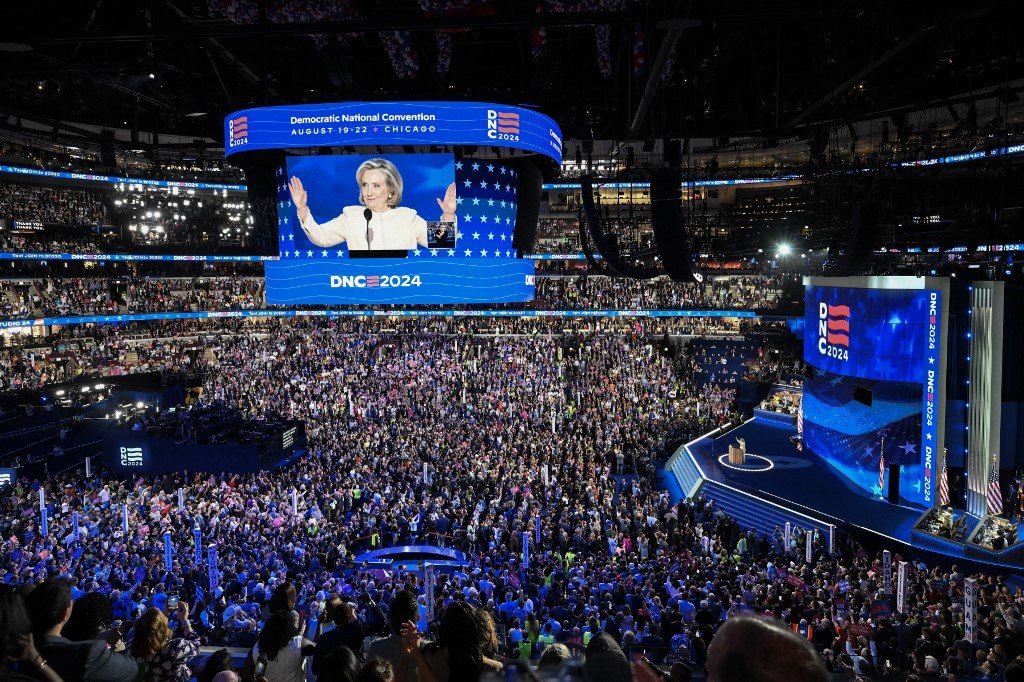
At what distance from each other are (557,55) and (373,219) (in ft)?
19.2

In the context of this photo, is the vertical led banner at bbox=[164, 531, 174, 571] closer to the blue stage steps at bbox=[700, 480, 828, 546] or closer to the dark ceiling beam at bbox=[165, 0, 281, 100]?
the dark ceiling beam at bbox=[165, 0, 281, 100]

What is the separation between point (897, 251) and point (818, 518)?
7716mm

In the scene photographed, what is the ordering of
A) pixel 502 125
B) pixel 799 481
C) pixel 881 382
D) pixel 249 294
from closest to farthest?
pixel 502 125 → pixel 881 382 → pixel 799 481 → pixel 249 294

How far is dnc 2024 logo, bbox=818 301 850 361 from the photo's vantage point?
1856 cm

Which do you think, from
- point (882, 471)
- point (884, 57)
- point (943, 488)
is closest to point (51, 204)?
point (884, 57)

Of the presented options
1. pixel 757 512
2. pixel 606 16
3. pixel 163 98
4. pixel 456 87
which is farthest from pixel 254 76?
pixel 757 512

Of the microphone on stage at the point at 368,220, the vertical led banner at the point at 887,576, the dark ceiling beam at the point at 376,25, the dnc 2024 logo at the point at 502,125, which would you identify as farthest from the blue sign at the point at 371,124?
the vertical led banner at the point at 887,576

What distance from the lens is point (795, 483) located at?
1850cm

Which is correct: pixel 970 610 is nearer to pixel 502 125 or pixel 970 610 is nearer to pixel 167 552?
pixel 502 125

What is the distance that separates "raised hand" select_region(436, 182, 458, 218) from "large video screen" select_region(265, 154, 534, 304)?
0.9 inches

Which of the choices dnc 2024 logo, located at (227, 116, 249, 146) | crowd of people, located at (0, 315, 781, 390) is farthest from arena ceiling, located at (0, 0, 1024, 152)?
crowd of people, located at (0, 315, 781, 390)

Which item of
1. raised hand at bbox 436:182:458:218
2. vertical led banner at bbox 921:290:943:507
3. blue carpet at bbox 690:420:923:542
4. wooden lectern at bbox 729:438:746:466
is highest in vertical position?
raised hand at bbox 436:182:458:218

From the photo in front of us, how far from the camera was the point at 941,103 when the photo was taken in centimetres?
1756

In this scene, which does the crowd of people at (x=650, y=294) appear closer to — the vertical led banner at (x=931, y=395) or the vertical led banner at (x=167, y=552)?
the vertical led banner at (x=931, y=395)
